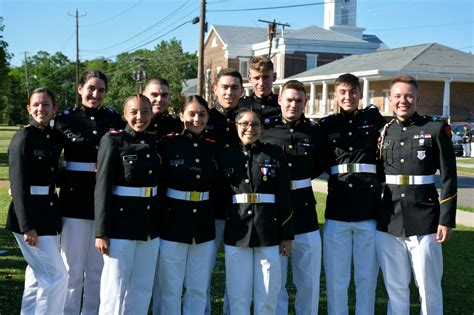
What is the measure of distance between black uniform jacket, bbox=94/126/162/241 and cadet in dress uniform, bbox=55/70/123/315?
1.82 ft

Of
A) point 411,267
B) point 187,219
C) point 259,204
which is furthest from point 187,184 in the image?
point 411,267

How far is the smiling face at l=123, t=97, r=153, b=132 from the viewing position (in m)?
5.21

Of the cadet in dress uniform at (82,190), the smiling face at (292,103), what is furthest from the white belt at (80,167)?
the smiling face at (292,103)

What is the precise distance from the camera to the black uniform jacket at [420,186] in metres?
5.47

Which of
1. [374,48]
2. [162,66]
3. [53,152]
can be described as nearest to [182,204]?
[53,152]

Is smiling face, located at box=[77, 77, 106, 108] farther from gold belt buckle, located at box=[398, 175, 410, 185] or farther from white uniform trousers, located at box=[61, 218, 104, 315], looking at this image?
gold belt buckle, located at box=[398, 175, 410, 185]

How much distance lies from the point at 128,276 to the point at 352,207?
2.09m

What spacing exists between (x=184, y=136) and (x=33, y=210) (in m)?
1.42

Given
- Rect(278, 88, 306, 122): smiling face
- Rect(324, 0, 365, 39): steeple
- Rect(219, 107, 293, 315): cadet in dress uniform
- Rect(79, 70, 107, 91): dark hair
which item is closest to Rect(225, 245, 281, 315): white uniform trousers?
Rect(219, 107, 293, 315): cadet in dress uniform

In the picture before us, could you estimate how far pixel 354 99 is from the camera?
19.2ft

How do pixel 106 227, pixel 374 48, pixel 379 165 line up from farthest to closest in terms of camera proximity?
pixel 374 48 < pixel 379 165 < pixel 106 227

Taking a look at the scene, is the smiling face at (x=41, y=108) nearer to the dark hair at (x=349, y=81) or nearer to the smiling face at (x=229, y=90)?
the smiling face at (x=229, y=90)

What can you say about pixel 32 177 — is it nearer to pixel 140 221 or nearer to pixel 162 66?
pixel 140 221

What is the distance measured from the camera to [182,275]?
5.38m
